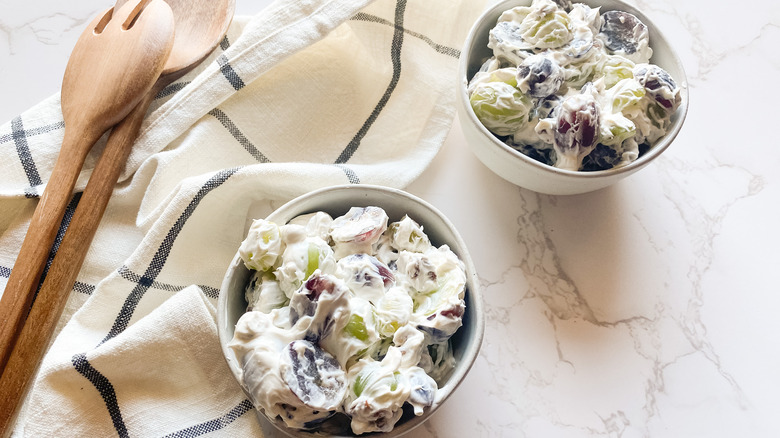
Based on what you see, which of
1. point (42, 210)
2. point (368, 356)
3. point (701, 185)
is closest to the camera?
point (368, 356)

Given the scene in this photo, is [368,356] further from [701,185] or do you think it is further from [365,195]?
[701,185]

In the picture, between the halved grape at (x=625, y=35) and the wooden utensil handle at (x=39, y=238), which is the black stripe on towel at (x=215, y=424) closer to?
the wooden utensil handle at (x=39, y=238)

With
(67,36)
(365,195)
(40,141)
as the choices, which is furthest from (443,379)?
(67,36)

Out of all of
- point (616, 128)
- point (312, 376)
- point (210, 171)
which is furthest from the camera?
point (210, 171)

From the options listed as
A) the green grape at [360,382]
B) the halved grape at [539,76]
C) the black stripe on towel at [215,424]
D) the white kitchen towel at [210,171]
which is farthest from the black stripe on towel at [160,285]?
the halved grape at [539,76]

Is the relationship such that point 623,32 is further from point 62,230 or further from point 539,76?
point 62,230

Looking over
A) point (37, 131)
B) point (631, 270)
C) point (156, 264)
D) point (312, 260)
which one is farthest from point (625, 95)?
point (37, 131)
